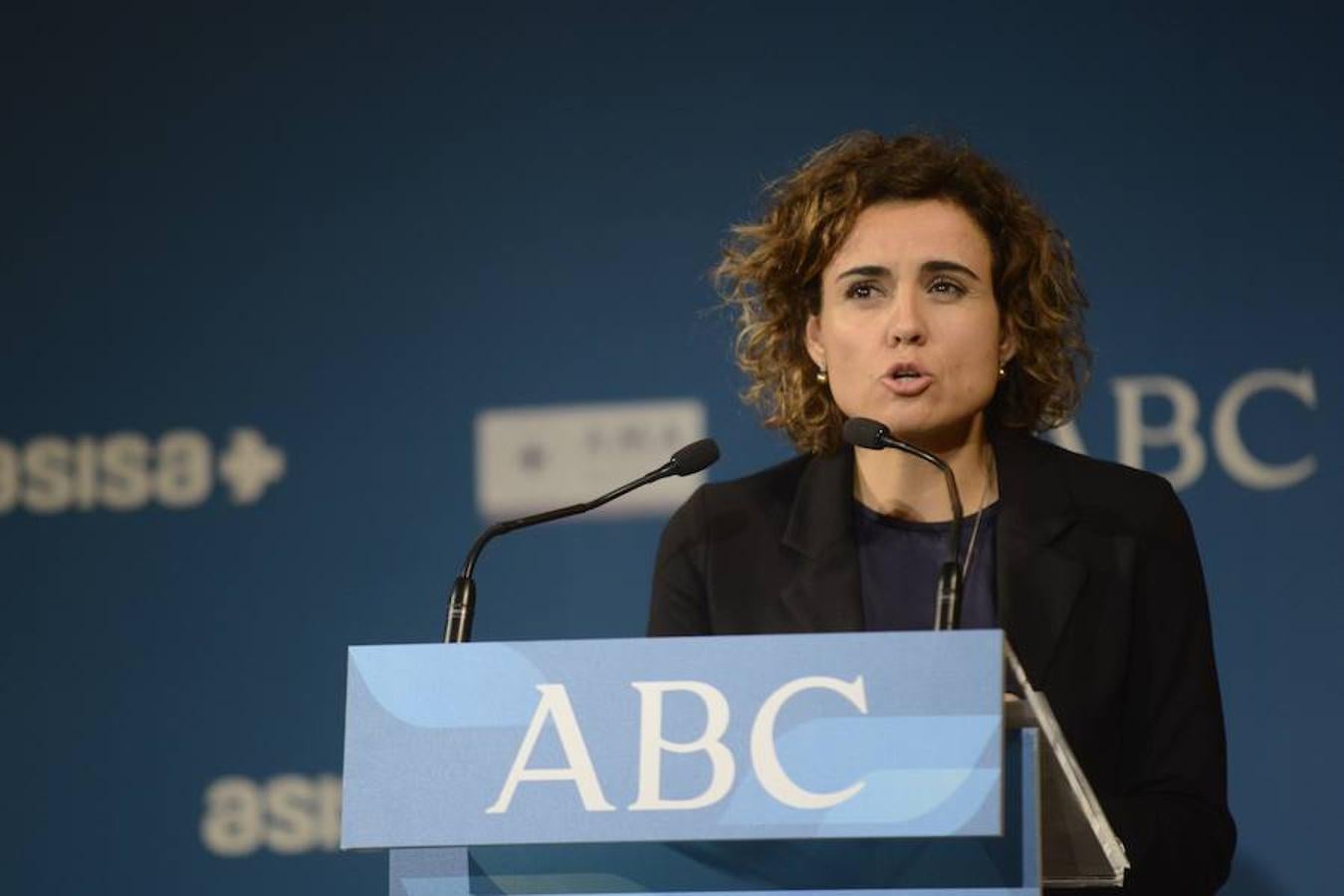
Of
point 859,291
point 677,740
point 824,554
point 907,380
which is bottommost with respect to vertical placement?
point 677,740

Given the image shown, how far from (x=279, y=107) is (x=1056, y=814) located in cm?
239

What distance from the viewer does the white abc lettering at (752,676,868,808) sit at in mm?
1553

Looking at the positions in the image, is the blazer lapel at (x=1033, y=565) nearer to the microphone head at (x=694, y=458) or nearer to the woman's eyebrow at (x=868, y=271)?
the woman's eyebrow at (x=868, y=271)

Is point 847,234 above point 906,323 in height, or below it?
above

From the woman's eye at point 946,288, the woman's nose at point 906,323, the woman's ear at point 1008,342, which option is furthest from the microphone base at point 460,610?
the woman's ear at point 1008,342

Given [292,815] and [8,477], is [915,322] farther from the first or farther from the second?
[8,477]

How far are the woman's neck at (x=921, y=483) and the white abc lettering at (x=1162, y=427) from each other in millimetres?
738

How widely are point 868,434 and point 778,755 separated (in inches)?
21.5

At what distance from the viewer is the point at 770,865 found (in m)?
1.60

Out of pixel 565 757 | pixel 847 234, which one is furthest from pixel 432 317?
pixel 565 757

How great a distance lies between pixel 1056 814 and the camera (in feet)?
5.45

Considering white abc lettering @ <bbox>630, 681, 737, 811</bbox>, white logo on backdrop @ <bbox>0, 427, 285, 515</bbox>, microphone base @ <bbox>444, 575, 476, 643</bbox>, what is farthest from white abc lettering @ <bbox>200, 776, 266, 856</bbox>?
white abc lettering @ <bbox>630, 681, 737, 811</bbox>

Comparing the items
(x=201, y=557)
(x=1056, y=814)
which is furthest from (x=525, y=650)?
(x=201, y=557)

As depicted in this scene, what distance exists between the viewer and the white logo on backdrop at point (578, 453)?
3359 millimetres
